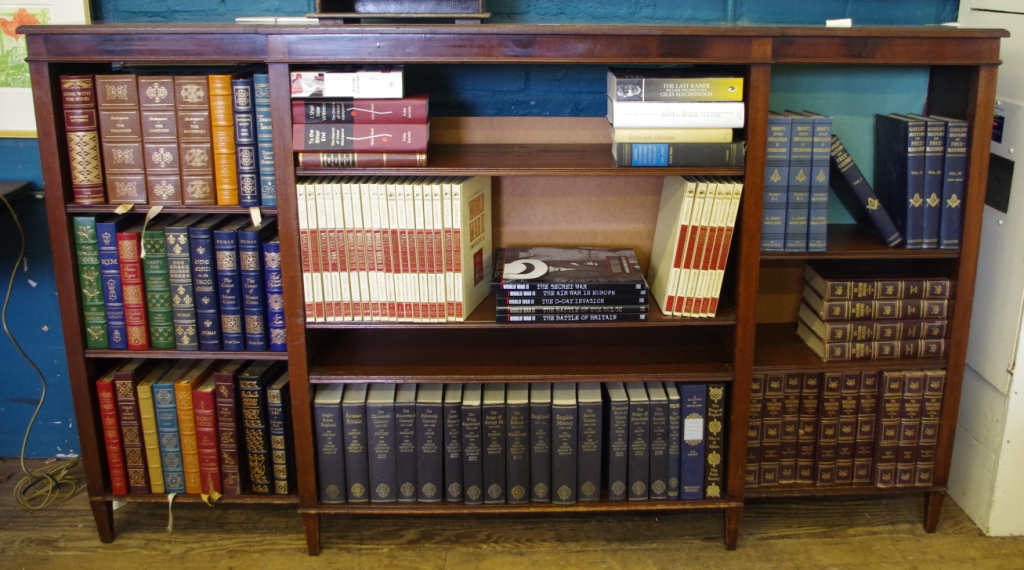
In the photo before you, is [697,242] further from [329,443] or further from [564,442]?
[329,443]

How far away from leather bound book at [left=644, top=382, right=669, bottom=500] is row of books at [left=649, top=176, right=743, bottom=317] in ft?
0.81

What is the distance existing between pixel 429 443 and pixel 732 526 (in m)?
0.86

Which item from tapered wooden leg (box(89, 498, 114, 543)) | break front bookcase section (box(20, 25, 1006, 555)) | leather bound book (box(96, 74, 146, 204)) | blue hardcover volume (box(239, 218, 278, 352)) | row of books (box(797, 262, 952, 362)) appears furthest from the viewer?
tapered wooden leg (box(89, 498, 114, 543))

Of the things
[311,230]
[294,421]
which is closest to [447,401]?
[294,421]

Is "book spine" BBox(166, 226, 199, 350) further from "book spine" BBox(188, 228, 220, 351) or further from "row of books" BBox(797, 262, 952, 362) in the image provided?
"row of books" BBox(797, 262, 952, 362)

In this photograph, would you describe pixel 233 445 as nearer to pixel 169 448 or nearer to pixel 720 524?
pixel 169 448

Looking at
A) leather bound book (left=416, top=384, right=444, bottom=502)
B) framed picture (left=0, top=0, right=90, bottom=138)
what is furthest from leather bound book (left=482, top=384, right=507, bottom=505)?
framed picture (left=0, top=0, right=90, bottom=138)

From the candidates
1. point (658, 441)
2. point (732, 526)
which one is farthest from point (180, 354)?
point (732, 526)

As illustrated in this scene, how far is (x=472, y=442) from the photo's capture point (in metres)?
2.48

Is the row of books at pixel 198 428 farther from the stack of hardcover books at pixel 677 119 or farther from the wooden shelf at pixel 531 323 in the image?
the stack of hardcover books at pixel 677 119

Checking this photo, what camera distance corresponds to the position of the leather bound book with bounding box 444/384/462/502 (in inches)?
96.9

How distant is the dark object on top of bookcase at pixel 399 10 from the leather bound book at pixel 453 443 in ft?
3.20

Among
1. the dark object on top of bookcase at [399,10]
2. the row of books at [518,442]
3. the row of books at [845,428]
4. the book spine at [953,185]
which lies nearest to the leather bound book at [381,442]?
the row of books at [518,442]

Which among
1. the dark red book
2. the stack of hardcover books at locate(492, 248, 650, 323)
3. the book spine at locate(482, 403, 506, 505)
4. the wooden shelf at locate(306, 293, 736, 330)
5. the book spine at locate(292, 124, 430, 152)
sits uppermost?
the dark red book
